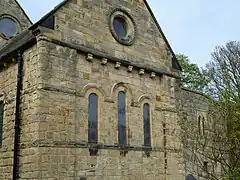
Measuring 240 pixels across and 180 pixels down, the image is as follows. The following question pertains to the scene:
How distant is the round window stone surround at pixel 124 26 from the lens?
13180 millimetres

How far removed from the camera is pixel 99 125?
1169cm

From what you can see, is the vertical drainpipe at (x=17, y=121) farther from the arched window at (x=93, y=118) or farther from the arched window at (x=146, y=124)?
the arched window at (x=146, y=124)

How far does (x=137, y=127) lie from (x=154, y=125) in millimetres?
1068

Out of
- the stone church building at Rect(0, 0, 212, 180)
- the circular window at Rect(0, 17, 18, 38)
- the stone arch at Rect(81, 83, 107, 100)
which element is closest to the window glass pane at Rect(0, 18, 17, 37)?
the circular window at Rect(0, 17, 18, 38)

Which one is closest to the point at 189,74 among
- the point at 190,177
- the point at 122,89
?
the point at 190,177

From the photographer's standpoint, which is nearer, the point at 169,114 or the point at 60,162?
the point at 60,162

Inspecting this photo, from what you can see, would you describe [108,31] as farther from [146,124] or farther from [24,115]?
[24,115]

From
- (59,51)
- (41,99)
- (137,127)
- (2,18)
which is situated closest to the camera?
(41,99)

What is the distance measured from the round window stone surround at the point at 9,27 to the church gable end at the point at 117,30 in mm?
A: 8393

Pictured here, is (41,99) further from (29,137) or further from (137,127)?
(137,127)

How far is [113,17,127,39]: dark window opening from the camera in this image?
44.6 ft

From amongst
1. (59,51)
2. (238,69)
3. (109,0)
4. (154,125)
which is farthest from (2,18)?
(238,69)

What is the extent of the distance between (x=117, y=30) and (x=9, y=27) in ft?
29.7

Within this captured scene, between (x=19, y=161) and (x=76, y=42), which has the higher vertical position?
(x=76, y=42)
